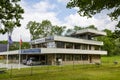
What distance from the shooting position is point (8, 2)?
23.6m

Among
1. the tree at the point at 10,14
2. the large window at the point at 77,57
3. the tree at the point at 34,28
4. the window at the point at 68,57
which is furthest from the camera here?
the tree at the point at 34,28

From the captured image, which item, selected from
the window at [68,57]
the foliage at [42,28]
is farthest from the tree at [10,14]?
the foliage at [42,28]

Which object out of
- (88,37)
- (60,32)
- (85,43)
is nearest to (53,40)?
(85,43)

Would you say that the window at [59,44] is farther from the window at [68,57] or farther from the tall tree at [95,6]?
the tall tree at [95,6]

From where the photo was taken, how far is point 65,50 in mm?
57000

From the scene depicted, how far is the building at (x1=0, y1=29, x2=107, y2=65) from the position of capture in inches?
2173

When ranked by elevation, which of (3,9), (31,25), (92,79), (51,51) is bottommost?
(92,79)

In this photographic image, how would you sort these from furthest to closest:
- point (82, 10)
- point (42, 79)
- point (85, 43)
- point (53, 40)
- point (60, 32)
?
point (60, 32)
point (85, 43)
point (53, 40)
point (42, 79)
point (82, 10)

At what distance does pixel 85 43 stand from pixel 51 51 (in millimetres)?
15440

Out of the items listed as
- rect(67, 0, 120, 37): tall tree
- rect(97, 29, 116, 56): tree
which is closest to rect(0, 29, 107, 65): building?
rect(67, 0, 120, 37): tall tree

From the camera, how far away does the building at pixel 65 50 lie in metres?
55.2

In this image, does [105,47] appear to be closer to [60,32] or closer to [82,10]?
[60,32]

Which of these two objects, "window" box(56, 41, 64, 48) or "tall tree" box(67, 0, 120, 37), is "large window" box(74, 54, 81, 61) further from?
"tall tree" box(67, 0, 120, 37)

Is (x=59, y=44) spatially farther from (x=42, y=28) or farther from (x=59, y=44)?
(x=42, y=28)
